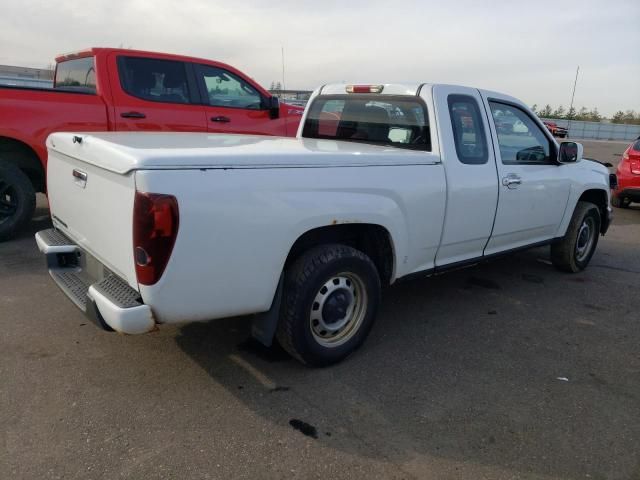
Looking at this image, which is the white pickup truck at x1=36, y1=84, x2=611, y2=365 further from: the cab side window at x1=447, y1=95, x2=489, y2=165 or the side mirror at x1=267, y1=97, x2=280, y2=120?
the side mirror at x1=267, y1=97, x2=280, y2=120

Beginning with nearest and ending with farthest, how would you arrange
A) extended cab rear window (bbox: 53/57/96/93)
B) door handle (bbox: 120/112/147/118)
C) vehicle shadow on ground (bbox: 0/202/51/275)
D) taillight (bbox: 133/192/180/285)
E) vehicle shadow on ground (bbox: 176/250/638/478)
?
taillight (bbox: 133/192/180/285), vehicle shadow on ground (bbox: 176/250/638/478), vehicle shadow on ground (bbox: 0/202/51/275), door handle (bbox: 120/112/147/118), extended cab rear window (bbox: 53/57/96/93)

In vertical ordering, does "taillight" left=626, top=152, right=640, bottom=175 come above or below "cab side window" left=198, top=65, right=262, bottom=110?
below

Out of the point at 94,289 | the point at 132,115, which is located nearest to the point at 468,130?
the point at 94,289

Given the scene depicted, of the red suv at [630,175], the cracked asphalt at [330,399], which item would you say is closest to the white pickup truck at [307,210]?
the cracked asphalt at [330,399]

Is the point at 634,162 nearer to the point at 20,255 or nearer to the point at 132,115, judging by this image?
the point at 132,115

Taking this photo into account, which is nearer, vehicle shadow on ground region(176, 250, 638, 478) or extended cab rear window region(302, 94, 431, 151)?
vehicle shadow on ground region(176, 250, 638, 478)

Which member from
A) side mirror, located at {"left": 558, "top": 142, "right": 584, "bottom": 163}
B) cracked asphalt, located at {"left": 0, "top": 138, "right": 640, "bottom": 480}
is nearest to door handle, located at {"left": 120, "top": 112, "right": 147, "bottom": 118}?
cracked asphalt, located at {"left": 0, "top": 138, "right": 640, "bottom": 480}

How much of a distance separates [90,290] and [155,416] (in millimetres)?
734

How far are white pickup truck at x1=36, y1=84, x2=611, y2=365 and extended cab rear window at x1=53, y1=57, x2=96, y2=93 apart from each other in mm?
2883

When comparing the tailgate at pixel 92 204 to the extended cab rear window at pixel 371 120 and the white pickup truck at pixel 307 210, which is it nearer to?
the white pickup truck at pixel 307 210

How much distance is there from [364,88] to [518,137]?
1.40 m

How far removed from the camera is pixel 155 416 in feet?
9.05

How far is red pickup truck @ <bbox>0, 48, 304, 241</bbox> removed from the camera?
5461mm

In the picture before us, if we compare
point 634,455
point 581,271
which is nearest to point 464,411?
point 634,455
